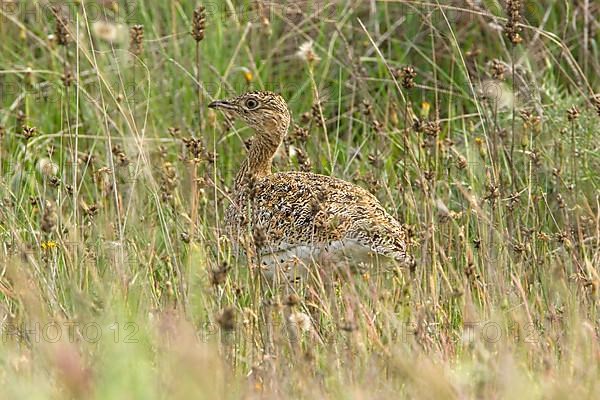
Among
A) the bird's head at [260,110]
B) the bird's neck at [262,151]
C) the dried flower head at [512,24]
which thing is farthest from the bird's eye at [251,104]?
the dried flower head at [512,24]

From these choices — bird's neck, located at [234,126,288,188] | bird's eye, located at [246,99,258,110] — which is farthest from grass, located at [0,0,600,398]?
bird's eye, located at [246,99,258,110]

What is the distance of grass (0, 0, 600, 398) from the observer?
10.4 ft

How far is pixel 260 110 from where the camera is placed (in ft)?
18.7

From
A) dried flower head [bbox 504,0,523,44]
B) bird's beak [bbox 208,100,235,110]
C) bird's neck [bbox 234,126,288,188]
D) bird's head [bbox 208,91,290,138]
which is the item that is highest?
dried flower head [bbox 504,0,523,44]

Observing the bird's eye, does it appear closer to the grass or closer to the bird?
the grass

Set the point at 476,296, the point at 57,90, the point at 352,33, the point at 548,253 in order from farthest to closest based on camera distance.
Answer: the point at 352,33, the point at 57,90, the point at 548,253, the point at 476,296

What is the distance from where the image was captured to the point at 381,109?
22.1ft

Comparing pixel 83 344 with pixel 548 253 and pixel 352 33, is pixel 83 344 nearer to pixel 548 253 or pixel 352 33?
pixel 548 253

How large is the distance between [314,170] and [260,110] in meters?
0.53

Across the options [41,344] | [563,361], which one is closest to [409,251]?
[563,361]

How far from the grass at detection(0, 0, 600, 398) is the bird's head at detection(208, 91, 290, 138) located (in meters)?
0.10

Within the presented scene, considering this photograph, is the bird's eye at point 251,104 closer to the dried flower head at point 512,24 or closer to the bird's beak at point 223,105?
the bird's beak at point 223,105

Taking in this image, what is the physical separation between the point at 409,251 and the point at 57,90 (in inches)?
112

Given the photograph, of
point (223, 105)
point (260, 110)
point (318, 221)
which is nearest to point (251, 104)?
point (260, 110)
